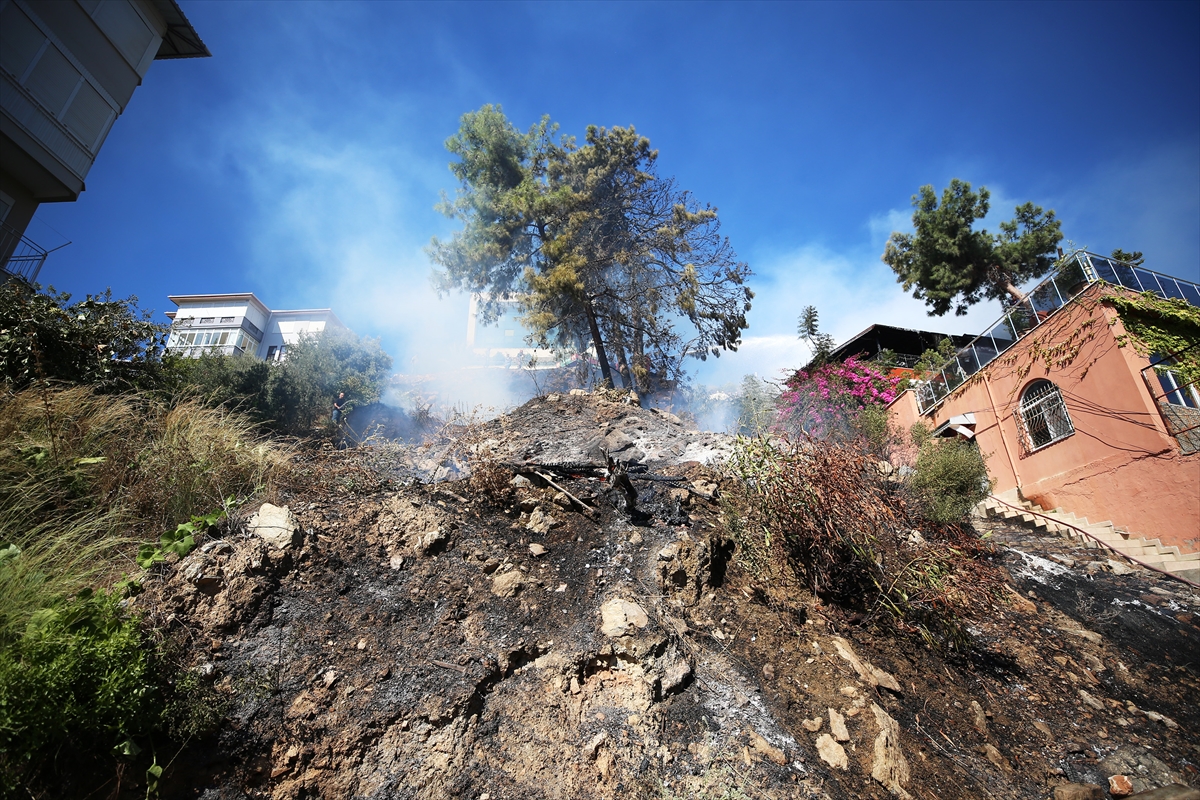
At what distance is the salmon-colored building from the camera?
7832 millimetres

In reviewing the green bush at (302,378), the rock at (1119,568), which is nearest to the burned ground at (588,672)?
the rock at (1119,568)

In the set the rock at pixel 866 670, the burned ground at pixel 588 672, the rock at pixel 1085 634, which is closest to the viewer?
the burned ground at pixel 588 672

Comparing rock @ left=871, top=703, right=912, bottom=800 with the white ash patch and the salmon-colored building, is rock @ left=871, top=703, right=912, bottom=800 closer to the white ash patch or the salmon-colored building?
the white ash patch

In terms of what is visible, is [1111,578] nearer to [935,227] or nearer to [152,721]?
[152,721]

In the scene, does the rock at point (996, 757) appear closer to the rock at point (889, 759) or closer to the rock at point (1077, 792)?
the rock at point (1077, 792)

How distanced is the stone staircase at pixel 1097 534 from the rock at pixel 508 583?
10.0 m

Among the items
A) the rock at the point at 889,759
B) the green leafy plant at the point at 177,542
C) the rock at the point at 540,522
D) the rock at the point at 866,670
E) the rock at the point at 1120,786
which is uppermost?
the rock at the point at 540,522

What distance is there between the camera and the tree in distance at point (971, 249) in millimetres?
17578

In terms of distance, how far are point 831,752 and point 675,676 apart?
43.4 inches

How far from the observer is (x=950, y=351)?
1523 centimetres

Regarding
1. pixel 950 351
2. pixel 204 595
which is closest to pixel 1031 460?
pixel 950 351

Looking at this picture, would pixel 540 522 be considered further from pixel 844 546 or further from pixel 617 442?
pixel 617 442

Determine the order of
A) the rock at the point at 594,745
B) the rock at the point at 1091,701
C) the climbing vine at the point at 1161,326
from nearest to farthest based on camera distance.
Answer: the rock at the point at 594,745 → the rock at the point at 1091,701 → the climbing vine at the point at 1161,326

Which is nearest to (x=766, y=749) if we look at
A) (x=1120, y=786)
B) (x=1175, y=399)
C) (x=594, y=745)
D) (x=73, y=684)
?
(x=594, y=745)
